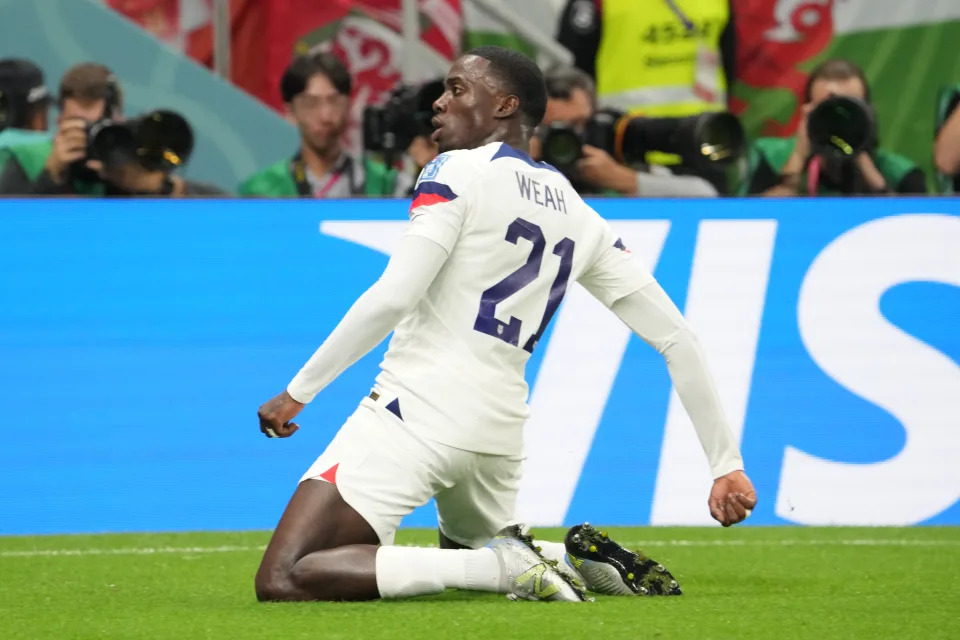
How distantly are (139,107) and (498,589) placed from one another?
15.8ft

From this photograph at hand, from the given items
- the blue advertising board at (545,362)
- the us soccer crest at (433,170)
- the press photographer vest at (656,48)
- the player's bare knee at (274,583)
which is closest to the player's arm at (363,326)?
the us soccer crest at (433,170)

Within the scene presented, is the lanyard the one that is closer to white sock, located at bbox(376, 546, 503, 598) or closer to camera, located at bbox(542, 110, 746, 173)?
camera, located at bbox(542, 110, 746, 173)

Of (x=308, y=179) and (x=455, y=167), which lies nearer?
(x=455, y=167)

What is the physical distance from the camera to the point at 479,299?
4.10m

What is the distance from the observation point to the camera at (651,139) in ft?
22.4

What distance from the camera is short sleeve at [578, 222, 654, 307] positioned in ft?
14.3

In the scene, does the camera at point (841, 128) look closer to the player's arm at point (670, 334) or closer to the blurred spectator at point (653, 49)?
the blurred spectator at point (653, 49)

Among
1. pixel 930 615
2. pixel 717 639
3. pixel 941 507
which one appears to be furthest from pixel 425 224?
pixel 941 507

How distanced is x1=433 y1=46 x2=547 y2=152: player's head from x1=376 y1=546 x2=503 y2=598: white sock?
1.09 metres

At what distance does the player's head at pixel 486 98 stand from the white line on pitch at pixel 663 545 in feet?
6.26

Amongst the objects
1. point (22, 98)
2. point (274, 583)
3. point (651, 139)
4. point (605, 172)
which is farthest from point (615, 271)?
point (22, 98)

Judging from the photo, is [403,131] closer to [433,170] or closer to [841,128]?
[841,128]

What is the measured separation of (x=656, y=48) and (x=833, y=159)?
1343mm

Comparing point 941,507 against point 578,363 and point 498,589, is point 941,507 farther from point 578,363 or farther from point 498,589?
point 498,589
